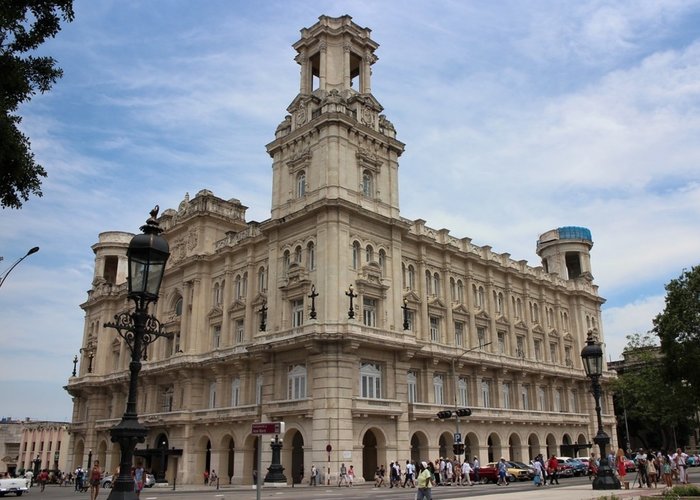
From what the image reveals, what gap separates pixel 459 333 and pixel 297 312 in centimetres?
1581

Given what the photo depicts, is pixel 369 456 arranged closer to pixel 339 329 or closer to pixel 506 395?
pixel 339 329

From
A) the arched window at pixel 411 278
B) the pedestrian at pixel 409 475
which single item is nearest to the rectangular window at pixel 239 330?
the arched window at pixel 411 278

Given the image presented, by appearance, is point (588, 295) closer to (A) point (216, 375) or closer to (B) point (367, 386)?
(B) point (367, 386)

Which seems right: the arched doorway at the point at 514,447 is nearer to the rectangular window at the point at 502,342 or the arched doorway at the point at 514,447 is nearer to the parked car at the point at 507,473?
the rectangular window at the point at 502,342

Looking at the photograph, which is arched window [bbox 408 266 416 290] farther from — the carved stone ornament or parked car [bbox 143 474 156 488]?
parked car [bbox 143 474 156 488]

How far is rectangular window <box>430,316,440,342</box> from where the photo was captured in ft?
169

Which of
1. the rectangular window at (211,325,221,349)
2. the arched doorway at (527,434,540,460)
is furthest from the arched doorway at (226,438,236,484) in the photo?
the arched doorway at (527,434,540,460)

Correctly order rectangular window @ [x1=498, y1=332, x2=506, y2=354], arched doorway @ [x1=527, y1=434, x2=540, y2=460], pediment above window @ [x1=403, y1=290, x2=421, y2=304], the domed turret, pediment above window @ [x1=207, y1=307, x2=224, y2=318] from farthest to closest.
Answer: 1. the domed turret
2. rectangular window @ [x1=498, y1=332, x2=506, y2=354]
3. arched doorway @ [x1=527, y1=434, x2=540, y2=460]
4. pediment above window @ [x1=207, y1=307, x2=224, y2=318]
5. pediment above window @ [x1=403, y1=290, x2=421, y2=304]

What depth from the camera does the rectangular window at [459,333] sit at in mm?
53625

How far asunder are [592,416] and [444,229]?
1089 inches

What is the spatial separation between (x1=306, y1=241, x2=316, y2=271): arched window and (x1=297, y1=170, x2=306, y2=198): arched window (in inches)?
198

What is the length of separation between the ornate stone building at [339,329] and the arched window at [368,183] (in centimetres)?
15

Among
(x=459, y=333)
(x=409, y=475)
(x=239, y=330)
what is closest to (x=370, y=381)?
(x=409, y=475)

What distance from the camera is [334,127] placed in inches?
1850
